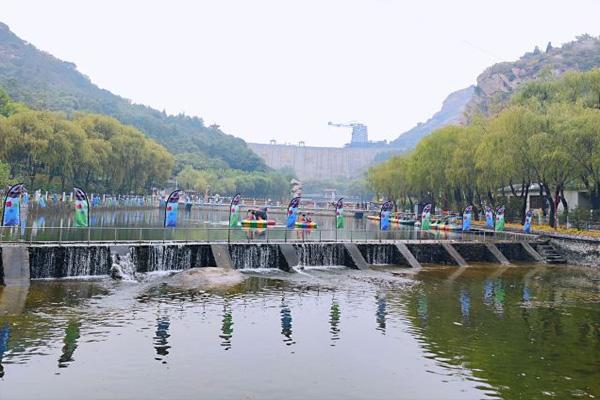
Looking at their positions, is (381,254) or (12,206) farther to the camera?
(381,254)

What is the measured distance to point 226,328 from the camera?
768 inches

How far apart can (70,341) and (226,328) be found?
5098 millimetres

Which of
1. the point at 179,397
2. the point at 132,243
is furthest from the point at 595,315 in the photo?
the point at 132,243

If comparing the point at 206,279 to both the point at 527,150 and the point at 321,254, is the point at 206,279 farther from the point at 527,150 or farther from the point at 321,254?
the point at 527,150

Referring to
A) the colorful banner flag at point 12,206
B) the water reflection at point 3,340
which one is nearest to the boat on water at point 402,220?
the colorful banner flag at point 12,206

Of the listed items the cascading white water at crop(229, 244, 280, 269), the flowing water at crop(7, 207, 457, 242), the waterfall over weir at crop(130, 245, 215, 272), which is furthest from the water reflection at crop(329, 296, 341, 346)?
the waterfall over weir at crop(130, 245, 215, 272)

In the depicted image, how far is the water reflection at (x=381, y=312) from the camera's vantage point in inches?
817

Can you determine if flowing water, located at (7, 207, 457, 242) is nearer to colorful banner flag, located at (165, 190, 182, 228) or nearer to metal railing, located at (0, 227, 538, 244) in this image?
metal railing, located at (0, 227, 538, 244)

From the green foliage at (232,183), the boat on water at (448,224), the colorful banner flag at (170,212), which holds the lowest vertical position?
the boat on water at (448,224)

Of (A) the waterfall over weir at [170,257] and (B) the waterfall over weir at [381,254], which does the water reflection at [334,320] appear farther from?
(B) the waterfall over weir at [381,254]

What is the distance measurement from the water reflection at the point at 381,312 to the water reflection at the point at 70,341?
10318 millimetres

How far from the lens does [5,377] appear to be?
13.8 meters

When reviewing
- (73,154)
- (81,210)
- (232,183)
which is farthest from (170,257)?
(232,183)

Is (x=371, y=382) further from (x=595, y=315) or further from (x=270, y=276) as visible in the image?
(x=270, y=276)
